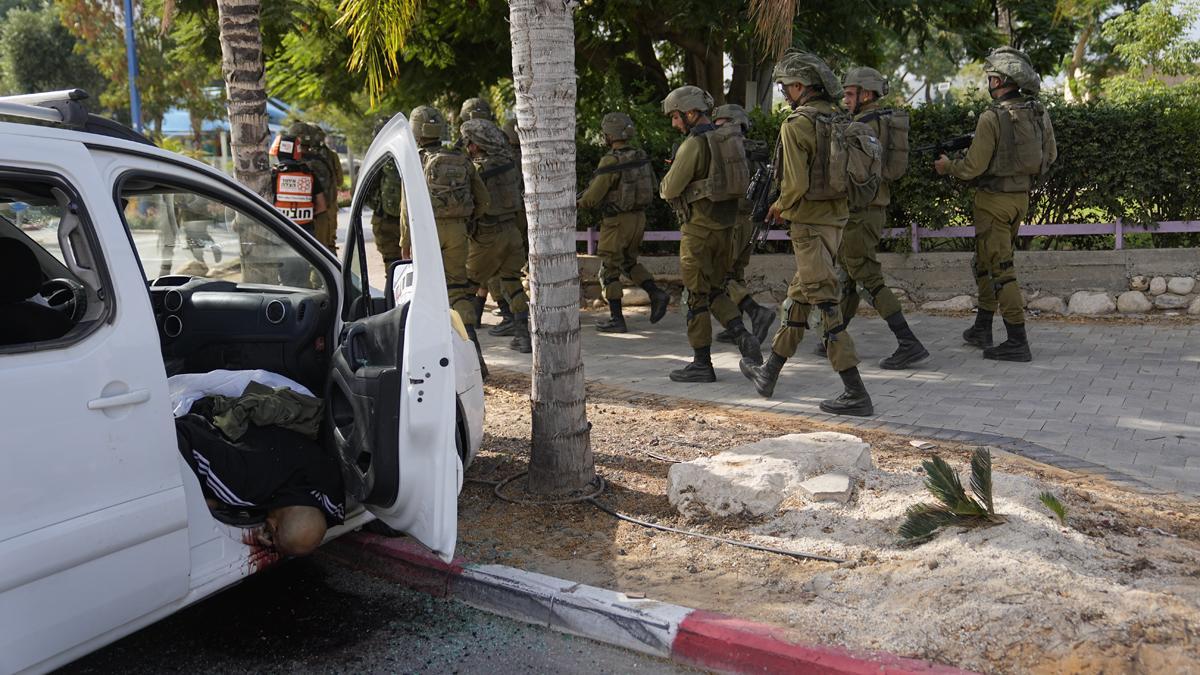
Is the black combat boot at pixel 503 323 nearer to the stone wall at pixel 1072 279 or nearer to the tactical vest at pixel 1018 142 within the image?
the stone wall at pixel 1072 279

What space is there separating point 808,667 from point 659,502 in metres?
1.71

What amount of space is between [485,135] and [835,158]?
3.67 meters

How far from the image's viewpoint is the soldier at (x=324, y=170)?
10.5 m

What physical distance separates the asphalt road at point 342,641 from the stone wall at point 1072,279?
7121mm

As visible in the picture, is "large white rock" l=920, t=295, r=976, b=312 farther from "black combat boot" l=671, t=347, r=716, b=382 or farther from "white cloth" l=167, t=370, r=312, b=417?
"white cloth" l=167, t=370, r=312, b=417

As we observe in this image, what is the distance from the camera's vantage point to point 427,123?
8547 millimetres

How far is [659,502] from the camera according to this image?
16.7 ft

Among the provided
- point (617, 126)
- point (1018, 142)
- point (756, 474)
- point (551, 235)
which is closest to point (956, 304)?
point (1018, 142)

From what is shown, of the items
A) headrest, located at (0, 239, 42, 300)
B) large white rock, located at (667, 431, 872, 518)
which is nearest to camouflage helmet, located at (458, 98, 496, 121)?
large white rock, located at (667, 431, 872, 518)

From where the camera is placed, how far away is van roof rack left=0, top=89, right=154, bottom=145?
3.56 metres

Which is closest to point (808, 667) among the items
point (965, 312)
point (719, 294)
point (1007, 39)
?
point (719, 294)

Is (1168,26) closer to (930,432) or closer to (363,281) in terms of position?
(930,432)

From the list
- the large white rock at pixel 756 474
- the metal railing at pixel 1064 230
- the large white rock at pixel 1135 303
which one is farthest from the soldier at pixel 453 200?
the large white rock at pixel 1135 303

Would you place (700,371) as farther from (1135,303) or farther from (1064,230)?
(1135,303)
